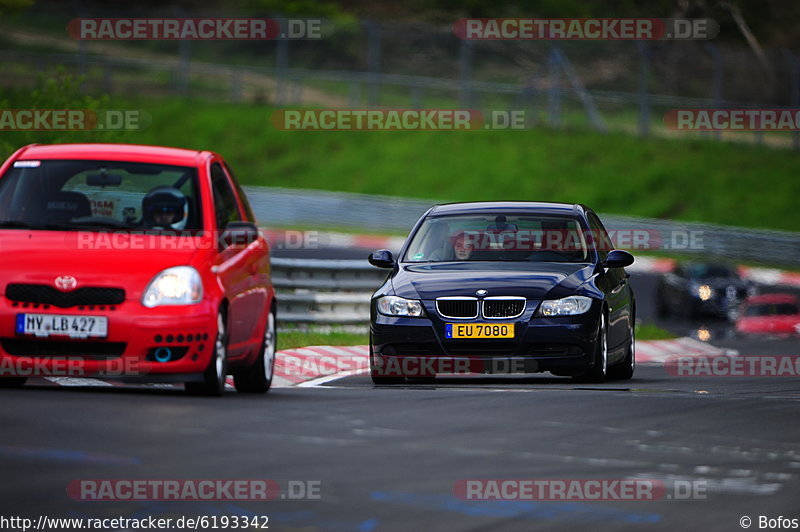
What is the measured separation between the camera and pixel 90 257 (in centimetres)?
1015

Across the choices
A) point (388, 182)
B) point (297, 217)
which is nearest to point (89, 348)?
point (297, 217)

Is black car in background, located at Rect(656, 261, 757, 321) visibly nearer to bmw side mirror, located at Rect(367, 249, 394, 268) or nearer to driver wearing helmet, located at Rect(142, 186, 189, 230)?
bmw side mirror, located at Rect(367, 249, 394, 268)

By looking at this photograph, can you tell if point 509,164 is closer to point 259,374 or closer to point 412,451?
point 259,374

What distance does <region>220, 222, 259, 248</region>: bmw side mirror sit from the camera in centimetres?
1092

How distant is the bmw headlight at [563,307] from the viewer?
12.6 metres

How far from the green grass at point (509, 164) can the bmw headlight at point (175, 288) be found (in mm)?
36347

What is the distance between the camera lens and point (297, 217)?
155ft

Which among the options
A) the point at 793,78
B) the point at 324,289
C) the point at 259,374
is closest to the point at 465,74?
the point at 793,78

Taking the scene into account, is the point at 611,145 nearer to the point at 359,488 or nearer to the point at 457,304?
the point at 457,304

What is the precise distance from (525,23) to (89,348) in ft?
149

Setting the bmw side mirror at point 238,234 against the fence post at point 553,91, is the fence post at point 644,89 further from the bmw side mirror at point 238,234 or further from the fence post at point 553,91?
the bmw side mirror at point 238,234

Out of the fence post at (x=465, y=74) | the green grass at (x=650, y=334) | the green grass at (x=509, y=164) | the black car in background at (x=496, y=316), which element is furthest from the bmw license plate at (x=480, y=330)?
the fence post at (x=465, y=74)

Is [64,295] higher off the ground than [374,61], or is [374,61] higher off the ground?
[374,61]

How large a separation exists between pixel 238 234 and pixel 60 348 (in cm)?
165
